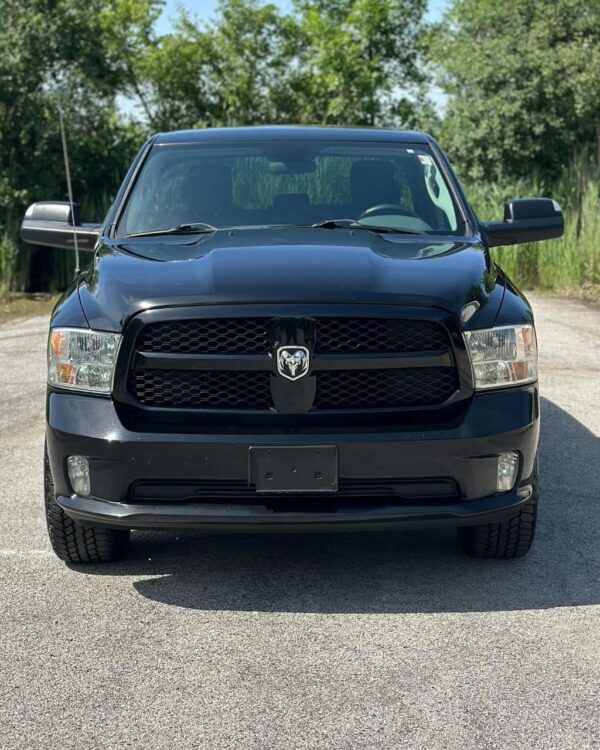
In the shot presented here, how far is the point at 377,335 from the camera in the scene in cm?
432

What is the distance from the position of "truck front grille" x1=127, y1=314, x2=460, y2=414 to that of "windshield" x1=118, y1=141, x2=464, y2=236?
1217mm

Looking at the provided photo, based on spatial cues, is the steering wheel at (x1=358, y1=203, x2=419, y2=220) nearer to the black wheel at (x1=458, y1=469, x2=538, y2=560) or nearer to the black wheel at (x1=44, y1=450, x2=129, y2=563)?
the black wheel at (x1=458, y1=469, x2=538, y2=560)

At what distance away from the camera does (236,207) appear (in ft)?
18.5

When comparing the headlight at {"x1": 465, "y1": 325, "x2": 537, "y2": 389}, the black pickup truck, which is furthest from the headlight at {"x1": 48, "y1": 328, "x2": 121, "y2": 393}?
the headlight at {"x1": 465, "y1": 325, "x2": 537, "y2": 389}

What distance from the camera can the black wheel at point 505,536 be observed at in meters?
4.70

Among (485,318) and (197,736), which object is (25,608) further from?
(485,318)

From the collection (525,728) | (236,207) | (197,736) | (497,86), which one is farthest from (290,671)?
(497,86)

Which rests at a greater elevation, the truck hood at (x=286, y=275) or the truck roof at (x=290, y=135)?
the truck roof at (x=290, y=135)

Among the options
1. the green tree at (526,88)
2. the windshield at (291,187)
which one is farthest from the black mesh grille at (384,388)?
the green tree at (526,88)

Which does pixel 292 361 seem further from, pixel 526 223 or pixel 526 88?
pixel 526 88

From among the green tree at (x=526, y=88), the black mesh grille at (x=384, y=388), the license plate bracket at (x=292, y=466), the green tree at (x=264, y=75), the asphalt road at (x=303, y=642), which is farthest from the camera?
the green tree at (x=264, y=75)

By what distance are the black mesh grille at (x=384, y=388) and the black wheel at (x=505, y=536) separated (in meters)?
0.60

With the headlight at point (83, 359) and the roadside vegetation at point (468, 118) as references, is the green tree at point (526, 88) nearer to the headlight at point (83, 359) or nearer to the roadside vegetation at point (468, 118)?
the roadside vegetation at point (468, 118)

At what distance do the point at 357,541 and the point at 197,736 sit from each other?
1980 millimetres
